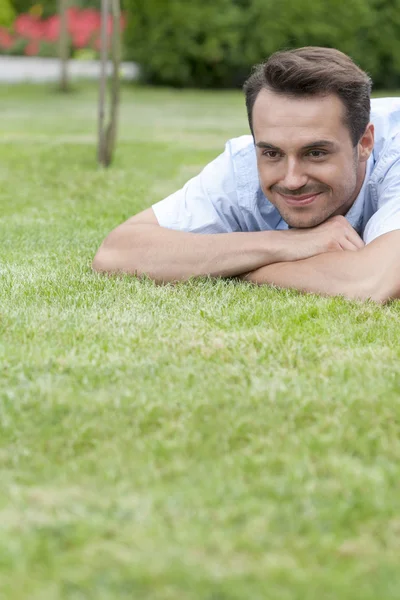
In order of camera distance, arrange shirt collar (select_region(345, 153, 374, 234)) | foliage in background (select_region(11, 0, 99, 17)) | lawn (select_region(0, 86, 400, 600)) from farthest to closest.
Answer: foliage in background (select_region(11, 0, 99, 17))
shirt collar (select_region(345, 153, 374, 234))
lawn (select_region(0, 86, 400, 600))

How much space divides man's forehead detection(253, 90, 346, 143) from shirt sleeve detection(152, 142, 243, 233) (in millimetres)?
420

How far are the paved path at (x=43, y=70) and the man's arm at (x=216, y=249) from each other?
22061 millimetres

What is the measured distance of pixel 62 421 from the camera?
2361 millimetres

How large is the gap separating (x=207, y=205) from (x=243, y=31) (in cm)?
1954

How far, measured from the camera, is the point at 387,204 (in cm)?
374

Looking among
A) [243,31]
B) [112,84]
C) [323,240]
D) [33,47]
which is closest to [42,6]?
[33,47]

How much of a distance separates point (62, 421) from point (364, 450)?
2.53 feet

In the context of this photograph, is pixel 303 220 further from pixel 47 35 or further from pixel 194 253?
pixel 47 35

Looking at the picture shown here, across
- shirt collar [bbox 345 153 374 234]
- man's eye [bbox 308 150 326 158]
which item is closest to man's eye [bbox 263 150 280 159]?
man's eye [bbox 308 150 326 158]

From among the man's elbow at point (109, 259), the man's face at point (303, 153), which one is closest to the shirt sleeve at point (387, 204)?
the man's face at point (303, 153)

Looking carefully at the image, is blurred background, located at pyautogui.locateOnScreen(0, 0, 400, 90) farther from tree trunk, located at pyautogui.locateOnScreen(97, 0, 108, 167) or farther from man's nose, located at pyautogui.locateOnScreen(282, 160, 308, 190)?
man's nose, located at pyautogui.locateOnScreen(282, 160, 308, 190)

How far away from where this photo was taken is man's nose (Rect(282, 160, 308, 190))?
11.8 ft

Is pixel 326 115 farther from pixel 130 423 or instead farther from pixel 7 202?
pixel 7 202

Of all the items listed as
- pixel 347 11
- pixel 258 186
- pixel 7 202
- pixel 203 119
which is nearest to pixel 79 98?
pixel 203 119
